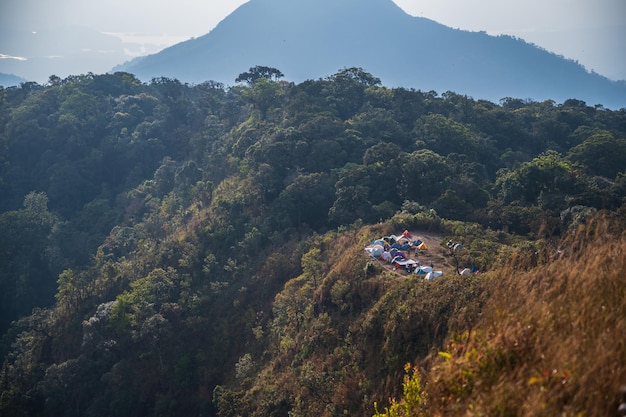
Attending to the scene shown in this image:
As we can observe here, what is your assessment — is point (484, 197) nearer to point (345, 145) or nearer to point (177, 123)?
point (345, 145)

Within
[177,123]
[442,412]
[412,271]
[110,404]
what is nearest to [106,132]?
[177,123]

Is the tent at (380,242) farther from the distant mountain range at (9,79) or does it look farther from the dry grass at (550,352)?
the distant mountain range at (9,79)

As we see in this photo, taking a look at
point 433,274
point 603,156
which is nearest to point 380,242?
point 433,274

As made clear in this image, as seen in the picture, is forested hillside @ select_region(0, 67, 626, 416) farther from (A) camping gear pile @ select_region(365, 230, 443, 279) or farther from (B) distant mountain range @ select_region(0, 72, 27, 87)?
(B) distant mountain range @ select_region(0, 72, 27, 87)

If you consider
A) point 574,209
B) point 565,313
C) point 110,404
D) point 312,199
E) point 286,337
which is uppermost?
point 565,313

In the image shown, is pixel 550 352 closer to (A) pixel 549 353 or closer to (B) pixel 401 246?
(A) pixel 549 353

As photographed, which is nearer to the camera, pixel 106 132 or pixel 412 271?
pixel 412 271

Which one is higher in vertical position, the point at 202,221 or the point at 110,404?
the point at 202,221
